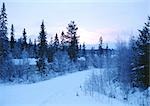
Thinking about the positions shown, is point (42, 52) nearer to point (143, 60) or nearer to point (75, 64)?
point (75, 64)

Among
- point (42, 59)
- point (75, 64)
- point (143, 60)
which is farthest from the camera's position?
point (75, 64)

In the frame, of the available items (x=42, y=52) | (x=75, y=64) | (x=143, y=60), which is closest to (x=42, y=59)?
(x=42, y=52)

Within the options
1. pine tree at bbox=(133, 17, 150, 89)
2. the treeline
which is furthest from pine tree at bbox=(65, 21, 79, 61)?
pine tree at bbox=(133, 17, 150, 89)

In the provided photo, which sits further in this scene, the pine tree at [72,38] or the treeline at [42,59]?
the pine tree at [72,38]

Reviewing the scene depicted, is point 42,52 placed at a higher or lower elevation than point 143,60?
higher

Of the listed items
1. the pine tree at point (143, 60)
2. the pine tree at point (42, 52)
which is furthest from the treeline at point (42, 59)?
the pine tree at point (143, 60)

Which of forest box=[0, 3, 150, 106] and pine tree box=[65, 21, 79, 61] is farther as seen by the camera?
pine tree box=[65, 21, 79, 61]

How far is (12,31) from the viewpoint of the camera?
Answer: 68.9m

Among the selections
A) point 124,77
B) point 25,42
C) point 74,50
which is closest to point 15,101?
point 124,77

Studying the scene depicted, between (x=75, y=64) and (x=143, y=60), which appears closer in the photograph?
(x=143, y=60)

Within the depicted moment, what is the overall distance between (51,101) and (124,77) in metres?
14.5

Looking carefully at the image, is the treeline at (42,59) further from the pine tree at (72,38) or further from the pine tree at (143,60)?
the pine tree at (143,60)

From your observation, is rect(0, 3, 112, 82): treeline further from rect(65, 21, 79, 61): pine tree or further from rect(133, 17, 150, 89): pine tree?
rect(133, 17, 150, 89): pine tree

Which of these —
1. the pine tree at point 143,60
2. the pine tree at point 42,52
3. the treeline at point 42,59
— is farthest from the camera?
the pine tree at point 42,52
